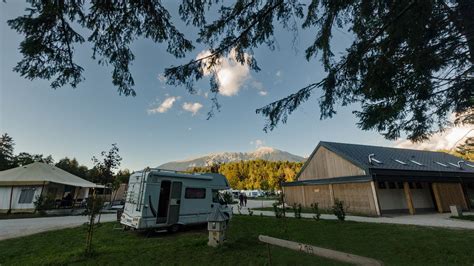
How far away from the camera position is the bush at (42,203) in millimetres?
17812

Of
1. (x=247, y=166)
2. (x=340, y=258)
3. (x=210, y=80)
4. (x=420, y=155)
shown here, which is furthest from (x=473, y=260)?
(x=247, y=166)

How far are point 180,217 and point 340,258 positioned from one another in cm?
860

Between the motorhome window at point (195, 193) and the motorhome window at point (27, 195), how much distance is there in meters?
19.0

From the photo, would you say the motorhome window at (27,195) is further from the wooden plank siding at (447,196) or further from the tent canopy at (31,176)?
the wooden plank siding at (447,196)

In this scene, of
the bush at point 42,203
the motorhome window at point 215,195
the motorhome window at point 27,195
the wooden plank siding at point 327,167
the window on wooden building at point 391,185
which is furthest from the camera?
the motorhome window at point 27,195

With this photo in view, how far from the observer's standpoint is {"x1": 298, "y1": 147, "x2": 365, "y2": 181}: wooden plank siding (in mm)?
18552

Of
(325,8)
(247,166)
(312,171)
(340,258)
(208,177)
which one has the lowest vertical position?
(340,258)

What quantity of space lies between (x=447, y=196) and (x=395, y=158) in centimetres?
495

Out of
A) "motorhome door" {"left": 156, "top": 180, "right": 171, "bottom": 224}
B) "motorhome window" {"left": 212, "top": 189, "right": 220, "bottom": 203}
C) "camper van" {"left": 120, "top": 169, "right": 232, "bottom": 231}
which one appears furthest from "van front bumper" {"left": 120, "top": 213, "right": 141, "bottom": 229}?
"motorhome window" {"left": 212, "top": 189, "right": 220, "bottom": 203}

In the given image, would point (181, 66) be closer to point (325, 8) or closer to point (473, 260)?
point (325, 8)

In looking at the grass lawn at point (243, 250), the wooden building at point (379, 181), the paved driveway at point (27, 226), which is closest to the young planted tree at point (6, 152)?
the paved driveway at point (27, 226)

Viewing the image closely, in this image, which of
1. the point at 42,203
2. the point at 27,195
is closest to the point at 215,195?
the point at 42,203

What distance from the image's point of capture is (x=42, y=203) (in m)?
17.9

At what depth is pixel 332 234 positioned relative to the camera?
8.81 m
